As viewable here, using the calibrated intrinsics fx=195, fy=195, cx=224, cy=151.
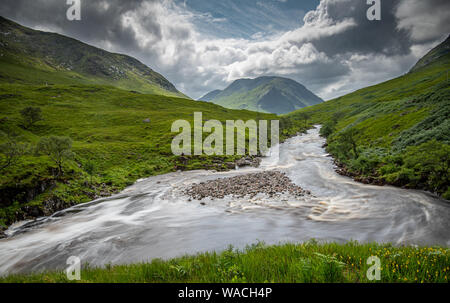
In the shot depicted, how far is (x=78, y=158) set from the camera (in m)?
33.8

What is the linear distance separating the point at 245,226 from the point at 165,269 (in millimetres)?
10142

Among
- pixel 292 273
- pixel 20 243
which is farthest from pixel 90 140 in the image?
pixel 292 273

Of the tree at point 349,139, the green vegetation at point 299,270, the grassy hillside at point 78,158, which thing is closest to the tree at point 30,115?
the grassy hillside at point 78,158

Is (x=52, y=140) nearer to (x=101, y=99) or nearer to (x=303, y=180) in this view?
(x=303, y=180)

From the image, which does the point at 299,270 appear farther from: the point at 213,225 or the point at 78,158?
the point at 78,158

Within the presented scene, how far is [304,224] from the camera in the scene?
15250mm

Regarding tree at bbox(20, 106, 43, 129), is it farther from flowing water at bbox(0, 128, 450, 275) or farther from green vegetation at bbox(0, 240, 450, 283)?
green vegetation at bbox(0, 240, 450, 283)

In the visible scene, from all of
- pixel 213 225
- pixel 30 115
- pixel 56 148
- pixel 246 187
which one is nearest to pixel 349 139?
pixel 246 187

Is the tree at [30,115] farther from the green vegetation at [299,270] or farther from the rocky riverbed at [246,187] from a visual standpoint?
the green vegetation at [299,270]

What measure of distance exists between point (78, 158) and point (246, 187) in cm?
2978

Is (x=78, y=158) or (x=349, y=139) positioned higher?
(x=349, y=139)

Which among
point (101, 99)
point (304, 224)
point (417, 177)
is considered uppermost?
point (101, 99)

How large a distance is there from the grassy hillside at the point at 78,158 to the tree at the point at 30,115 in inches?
60.0

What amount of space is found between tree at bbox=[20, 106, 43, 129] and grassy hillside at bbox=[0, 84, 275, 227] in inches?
60.0
